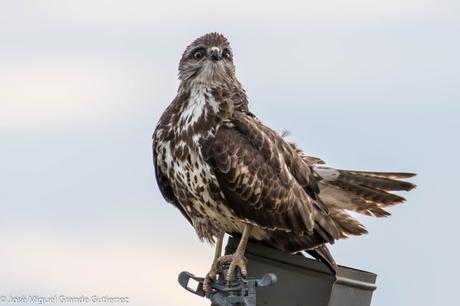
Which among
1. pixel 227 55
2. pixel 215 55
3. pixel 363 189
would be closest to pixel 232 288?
pixel 363 189

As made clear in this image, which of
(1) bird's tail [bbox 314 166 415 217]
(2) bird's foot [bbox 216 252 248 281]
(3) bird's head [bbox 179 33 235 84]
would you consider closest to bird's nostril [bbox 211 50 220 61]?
(3) bird's head [bbox 179 33 235 84]

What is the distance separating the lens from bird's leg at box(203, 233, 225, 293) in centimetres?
1015

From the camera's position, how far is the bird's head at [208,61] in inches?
481

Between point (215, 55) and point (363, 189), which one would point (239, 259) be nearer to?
point (363, 189)

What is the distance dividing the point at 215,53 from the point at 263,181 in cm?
167

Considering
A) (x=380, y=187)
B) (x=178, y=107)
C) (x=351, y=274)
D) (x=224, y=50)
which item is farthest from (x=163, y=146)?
(x=351, y=274)

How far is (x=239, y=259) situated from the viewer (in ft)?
34.6

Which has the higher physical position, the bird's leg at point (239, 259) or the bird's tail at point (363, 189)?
the bird's tail at point (363, 189)

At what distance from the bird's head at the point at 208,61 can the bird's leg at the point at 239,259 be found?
6.22 ft

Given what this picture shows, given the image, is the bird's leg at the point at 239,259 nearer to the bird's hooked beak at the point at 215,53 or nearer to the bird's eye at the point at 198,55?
the bird's hooked beak at the point at 215,53

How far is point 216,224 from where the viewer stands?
11.9 meters

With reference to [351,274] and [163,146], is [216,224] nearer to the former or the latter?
[163,146]

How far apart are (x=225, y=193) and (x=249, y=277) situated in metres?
1.93

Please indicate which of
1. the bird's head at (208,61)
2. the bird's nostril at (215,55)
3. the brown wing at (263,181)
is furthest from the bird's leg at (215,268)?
the bird's nostril at (215,55)
